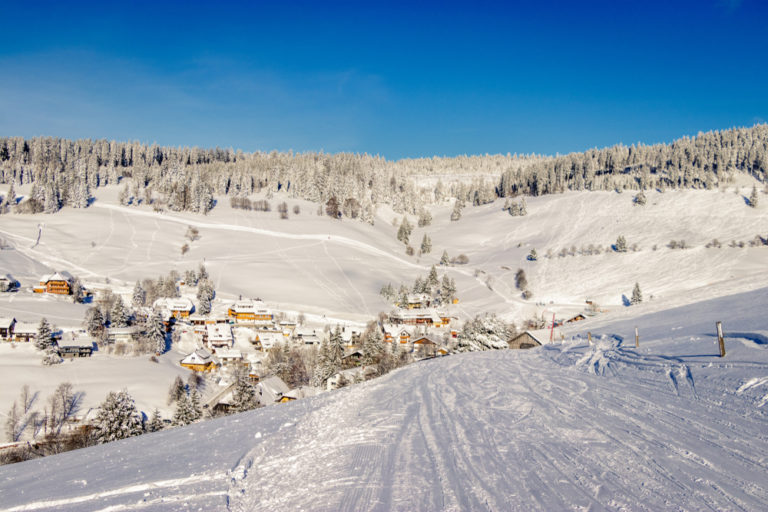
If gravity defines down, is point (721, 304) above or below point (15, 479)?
above

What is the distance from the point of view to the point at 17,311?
2195 inches

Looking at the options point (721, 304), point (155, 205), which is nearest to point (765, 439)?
point (721, 304)

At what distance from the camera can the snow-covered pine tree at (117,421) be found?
27188 millimetres

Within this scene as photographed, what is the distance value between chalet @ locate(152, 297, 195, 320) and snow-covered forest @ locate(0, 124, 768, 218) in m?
60.7

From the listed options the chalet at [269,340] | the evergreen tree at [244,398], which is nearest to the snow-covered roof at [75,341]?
the chalet at [269,340]

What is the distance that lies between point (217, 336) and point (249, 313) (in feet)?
27.7

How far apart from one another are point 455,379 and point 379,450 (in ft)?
23.9

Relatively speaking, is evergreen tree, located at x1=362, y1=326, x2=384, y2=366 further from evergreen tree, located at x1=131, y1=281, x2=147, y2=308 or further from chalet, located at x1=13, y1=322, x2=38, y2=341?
evergreen tree, located at x1=131, y1=281, x2=147, y2=308

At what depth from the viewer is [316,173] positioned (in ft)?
528

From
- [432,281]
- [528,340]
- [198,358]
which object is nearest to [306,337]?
[198,358]

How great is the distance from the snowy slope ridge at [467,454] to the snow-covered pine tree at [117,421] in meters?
21.2

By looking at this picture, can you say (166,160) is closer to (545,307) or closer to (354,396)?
(545,307)

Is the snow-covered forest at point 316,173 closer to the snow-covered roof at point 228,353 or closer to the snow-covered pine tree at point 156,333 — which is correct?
the snow-covered pine tree at point 156,333

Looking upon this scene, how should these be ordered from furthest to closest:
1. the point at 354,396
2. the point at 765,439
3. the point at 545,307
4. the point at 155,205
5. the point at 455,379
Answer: the point at 155,205, the point at 545,307, the point at 455,379, the point at 354,396, the point at 765,439
